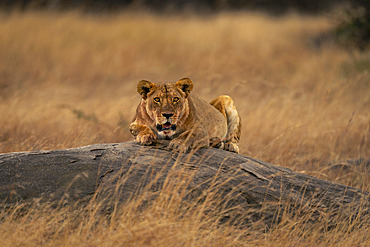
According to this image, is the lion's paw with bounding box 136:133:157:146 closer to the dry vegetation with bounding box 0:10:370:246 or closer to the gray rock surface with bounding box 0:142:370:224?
the gray rock surface with bounding box 0:142:370:224

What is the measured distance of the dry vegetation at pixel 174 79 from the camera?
14.3 ft

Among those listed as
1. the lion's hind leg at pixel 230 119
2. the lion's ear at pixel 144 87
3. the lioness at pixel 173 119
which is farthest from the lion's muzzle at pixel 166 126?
the lion's hind leg at pixel 230 119

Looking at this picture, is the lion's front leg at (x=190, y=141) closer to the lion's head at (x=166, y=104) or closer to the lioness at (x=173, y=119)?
the lioness at (x=173, y=119)

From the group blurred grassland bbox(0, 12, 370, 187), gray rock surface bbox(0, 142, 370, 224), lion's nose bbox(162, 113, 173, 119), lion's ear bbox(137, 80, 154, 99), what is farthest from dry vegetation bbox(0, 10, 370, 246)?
lion's ear bbox(137, 80, 154, 99)

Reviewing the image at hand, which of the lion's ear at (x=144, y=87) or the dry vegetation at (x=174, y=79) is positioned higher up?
the lion's ear at (x=144, y=87)

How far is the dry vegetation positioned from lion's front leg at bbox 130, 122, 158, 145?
957mm

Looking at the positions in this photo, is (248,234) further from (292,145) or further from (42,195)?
(292,145)

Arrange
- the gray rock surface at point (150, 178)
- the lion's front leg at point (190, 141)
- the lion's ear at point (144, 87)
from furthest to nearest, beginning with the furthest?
the lion's ear at point (144, 87) → the lion's front leg at point (190, 141) → the gray rock surface at point (150, 178)

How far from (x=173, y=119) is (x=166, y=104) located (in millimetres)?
153

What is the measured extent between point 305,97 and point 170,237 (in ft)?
27.8

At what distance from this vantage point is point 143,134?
5.41 meters

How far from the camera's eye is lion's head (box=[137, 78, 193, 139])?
520cm

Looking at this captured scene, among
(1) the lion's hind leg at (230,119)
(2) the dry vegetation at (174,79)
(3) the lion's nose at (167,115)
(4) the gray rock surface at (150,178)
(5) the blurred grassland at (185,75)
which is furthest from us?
(5) the blurred grassland at (185,75)

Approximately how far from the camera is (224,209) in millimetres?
4832
